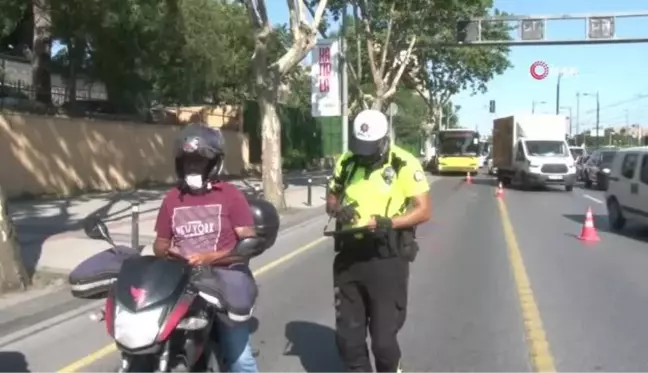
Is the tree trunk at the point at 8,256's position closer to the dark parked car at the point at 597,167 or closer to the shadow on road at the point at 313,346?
Answer: the shadow on road at the point at 313,346

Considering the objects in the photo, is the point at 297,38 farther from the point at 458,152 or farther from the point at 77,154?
the point at 458,152

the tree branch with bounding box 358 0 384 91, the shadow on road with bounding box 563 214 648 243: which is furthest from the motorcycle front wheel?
the tree branch with bounding box 358 0 384 91

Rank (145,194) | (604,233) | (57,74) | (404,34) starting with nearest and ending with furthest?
1. (604,233)
2. (145,194)
3. (57,74)
4. (404,34)

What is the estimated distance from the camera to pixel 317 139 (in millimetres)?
47938

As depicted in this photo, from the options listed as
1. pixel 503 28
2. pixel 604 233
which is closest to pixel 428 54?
pixel 503 28

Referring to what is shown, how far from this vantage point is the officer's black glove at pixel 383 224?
186 inches

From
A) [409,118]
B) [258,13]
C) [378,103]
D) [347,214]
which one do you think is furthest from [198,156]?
[409,118]

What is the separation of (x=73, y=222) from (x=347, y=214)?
1280cm

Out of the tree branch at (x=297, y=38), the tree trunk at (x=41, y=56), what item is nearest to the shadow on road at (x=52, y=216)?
the tree trunk at (x=41, y=56)

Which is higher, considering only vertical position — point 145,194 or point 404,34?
point 404,34

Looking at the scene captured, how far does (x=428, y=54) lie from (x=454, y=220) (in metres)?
33.4

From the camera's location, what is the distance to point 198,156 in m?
4.49

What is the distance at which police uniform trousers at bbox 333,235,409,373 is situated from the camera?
4.88 m

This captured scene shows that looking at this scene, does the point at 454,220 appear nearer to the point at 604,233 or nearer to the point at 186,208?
the point at 604,233
